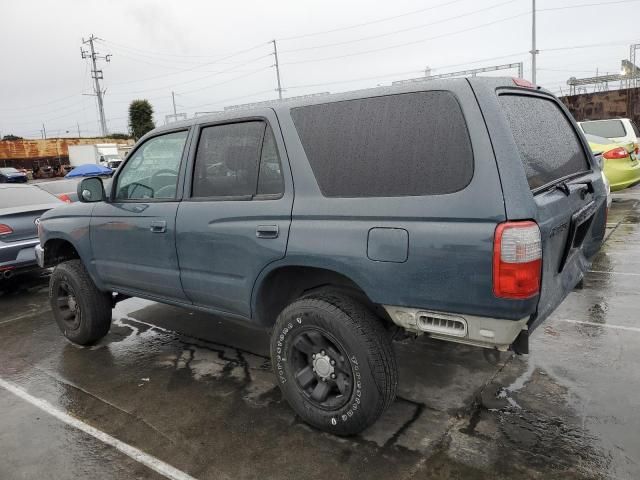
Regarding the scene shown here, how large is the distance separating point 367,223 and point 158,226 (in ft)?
5.69

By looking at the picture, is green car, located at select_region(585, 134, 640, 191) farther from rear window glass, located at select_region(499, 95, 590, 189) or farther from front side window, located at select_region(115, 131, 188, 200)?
front side window, located at select_region(115, 131, 188, 200)

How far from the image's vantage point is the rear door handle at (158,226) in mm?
3553

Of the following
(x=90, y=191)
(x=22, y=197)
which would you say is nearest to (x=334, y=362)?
(x=90, y=191)

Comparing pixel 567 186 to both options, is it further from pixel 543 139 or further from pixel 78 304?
pixel 78 304

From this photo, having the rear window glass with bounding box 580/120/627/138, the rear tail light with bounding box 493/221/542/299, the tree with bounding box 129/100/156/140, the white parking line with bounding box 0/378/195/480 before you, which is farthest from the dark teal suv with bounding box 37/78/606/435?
the tree with bounding box 129/100/156/140

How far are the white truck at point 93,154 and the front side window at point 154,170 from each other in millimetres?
41802

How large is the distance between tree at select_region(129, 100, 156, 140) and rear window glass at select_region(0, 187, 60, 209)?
142ft

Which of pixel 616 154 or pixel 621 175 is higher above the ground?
pixel 616 154

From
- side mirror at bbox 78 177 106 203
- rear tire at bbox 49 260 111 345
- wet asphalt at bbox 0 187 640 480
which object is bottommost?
wet asphalt at bbox 0 187 640 480

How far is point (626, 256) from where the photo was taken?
251 inches

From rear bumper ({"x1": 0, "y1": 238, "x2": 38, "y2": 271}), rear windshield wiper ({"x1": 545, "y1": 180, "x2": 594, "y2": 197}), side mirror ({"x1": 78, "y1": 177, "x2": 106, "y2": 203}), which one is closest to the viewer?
rear windshield wiper ({"x1": 545, "y1": 180, "x2": 594, "y2": 197})

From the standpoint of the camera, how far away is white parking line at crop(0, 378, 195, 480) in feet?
8.80

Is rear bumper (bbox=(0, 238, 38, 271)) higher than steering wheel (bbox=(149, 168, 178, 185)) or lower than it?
lower

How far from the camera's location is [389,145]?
260 centimetres
